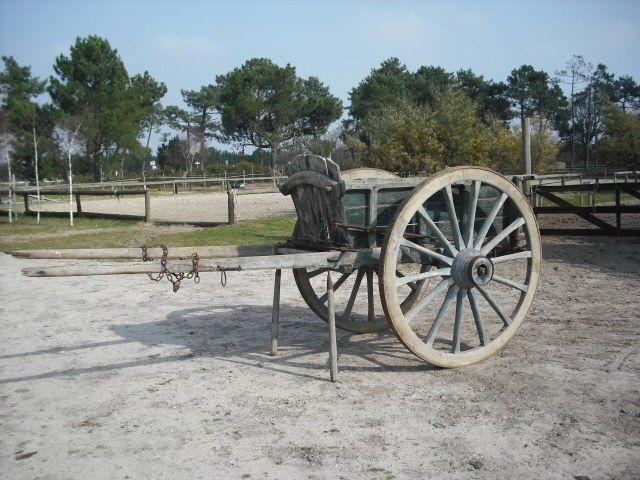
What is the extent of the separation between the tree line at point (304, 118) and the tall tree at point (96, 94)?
0.09m

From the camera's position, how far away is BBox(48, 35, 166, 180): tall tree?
130ft

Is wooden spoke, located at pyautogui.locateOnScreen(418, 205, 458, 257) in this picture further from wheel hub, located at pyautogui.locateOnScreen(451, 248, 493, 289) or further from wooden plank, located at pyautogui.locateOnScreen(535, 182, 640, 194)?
wooden plank, located at pyautogui.locateOnScreen(535, 182, 640, 194)

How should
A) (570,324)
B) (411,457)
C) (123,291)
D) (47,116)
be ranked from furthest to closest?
(47,116) → (123,291) → (570,324) → (411,457)

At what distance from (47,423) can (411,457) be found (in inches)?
99.4

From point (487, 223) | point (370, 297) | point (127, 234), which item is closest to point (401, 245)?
point (487, 223)

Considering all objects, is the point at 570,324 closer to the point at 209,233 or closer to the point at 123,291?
the point at 123,291

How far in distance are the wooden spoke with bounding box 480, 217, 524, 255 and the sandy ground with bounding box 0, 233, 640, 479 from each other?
3.26 ft

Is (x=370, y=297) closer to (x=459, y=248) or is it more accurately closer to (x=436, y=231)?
(x=459, y=248)

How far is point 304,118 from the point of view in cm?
5406

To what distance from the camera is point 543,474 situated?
3.10m

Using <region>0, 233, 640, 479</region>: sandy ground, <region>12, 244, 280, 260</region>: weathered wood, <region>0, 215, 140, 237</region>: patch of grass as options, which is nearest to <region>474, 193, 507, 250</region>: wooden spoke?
<region>0, 233, 640, 479</region>: sandy ground

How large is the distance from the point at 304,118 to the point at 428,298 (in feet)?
167

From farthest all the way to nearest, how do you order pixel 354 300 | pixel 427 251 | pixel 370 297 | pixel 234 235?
pixel 234 235
pixel 354 300
pixel 370 297
pixel 427 251

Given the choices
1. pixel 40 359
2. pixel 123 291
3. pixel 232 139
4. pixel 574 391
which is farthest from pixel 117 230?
pixel 232 139
